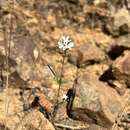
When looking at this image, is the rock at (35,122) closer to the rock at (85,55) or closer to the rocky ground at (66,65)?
the rocky ground at (66,65)

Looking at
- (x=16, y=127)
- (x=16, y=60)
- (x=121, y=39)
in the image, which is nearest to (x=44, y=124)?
(x=16, y=127)

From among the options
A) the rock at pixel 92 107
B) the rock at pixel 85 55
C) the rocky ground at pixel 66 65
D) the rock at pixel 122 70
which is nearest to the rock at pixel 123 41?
the rocky ground at pixel 66 65

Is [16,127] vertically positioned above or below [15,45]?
below

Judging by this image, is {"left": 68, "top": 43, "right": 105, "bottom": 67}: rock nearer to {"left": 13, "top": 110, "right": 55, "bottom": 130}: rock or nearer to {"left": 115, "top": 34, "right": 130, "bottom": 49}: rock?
{"left": 115, "top": 34, "right": 130, "bottom": 49}: rock

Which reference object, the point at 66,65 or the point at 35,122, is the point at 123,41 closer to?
the point at 66,65

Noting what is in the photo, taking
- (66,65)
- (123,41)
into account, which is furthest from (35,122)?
(123,41)

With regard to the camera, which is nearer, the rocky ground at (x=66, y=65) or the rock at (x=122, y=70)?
the rocky ground at (x=66, y=65)

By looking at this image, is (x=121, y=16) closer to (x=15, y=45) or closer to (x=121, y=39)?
(x=121, y=39)
